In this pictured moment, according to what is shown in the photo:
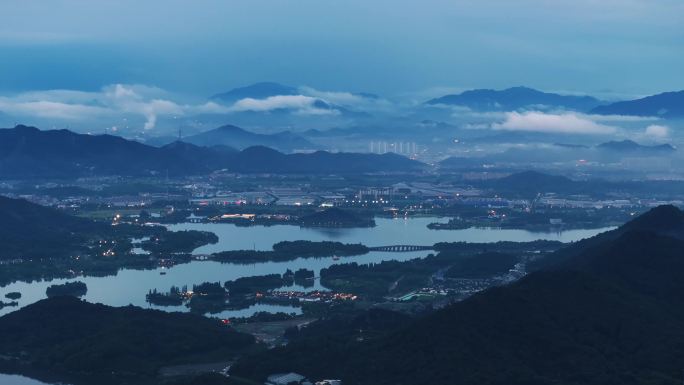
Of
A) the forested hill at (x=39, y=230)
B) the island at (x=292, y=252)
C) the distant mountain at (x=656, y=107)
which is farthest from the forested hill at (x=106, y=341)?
the distant mountain at (x=656, y=107)

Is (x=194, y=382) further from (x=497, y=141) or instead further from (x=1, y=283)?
(x=497, y=141)

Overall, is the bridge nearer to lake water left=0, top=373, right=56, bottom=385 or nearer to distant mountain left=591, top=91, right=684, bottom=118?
lake water left=0, top=373, right=56, bottom=385

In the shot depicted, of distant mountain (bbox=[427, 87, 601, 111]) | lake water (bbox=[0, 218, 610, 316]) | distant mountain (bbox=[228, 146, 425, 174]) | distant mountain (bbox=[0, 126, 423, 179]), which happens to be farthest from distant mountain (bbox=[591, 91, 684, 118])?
lake water (bbox=[0, 218, 610, 316])

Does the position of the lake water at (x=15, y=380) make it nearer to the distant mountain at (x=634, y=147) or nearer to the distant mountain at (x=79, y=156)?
the distant mountain at (x=79, y=156)

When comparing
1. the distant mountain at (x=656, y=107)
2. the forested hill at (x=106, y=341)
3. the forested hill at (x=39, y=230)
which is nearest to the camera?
the forested hill at (x=106, y=341)

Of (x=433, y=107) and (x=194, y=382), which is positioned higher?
(x=433, y=107)

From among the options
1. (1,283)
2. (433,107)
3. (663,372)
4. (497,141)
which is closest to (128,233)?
(1,283)

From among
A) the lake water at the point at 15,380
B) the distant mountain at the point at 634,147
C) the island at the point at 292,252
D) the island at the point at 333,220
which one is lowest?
the lake water at the point at 15,380

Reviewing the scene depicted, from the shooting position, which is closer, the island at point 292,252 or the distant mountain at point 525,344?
the distant mountain at point 525,344
